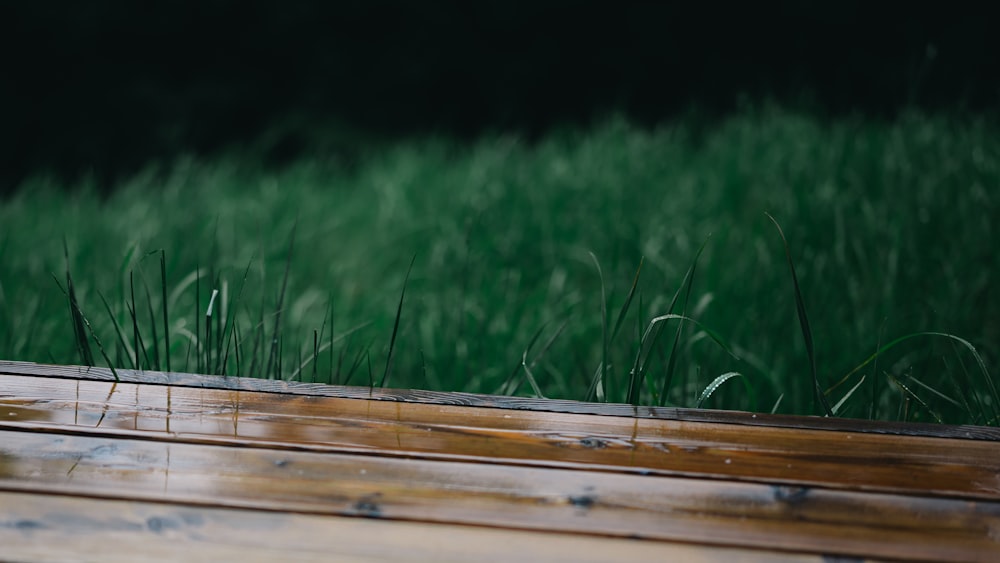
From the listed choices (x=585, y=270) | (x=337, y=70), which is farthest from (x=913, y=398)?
(x=337, y=70)

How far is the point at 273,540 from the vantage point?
28.6 inches

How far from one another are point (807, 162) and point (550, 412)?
2569 mm

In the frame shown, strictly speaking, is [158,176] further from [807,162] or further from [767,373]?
[767,373]

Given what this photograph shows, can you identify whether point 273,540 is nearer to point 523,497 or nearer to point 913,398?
point 523,497

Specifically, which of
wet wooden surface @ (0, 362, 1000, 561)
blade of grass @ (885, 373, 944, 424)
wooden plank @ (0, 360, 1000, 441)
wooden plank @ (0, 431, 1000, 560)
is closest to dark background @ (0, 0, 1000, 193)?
blade of grass @ (885, 373, 944, 424)

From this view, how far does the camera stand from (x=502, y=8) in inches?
212

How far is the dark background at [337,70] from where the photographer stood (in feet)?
16.7

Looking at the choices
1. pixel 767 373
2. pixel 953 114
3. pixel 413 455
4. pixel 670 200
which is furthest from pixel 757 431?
pixel 953 114

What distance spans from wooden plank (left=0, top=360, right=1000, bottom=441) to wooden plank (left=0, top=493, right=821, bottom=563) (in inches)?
11.4

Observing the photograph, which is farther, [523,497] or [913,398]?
[913,398]

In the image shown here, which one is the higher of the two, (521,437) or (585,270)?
(521,437)

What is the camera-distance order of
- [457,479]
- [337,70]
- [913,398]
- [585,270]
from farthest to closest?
[337,70] < [585,270] < [913,398] < [457,479]

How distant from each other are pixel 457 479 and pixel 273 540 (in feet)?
0.70

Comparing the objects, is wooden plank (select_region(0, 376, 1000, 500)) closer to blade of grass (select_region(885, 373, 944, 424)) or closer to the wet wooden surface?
the wet wooden surface
